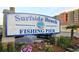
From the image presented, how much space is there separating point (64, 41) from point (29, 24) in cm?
34

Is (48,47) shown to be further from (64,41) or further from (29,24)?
(29,24)

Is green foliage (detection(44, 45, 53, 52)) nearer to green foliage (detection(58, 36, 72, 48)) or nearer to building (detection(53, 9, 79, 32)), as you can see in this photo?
green foliage (detection(58, 36, 72, 48))

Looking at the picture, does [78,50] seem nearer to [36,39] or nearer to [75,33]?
[75,33]

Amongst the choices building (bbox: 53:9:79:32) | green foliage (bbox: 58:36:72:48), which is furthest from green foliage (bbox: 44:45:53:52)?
building (bbox: 53:9:79:32)

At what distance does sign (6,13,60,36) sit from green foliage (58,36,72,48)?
0.08 m

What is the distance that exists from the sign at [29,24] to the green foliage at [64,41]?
8 cm

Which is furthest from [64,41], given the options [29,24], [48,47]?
[29,24]

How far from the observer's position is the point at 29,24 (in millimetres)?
1529

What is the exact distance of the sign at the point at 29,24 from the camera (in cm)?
151

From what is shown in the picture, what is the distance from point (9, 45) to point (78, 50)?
598mm

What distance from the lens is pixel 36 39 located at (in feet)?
5.01

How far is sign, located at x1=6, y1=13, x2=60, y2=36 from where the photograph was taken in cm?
151
